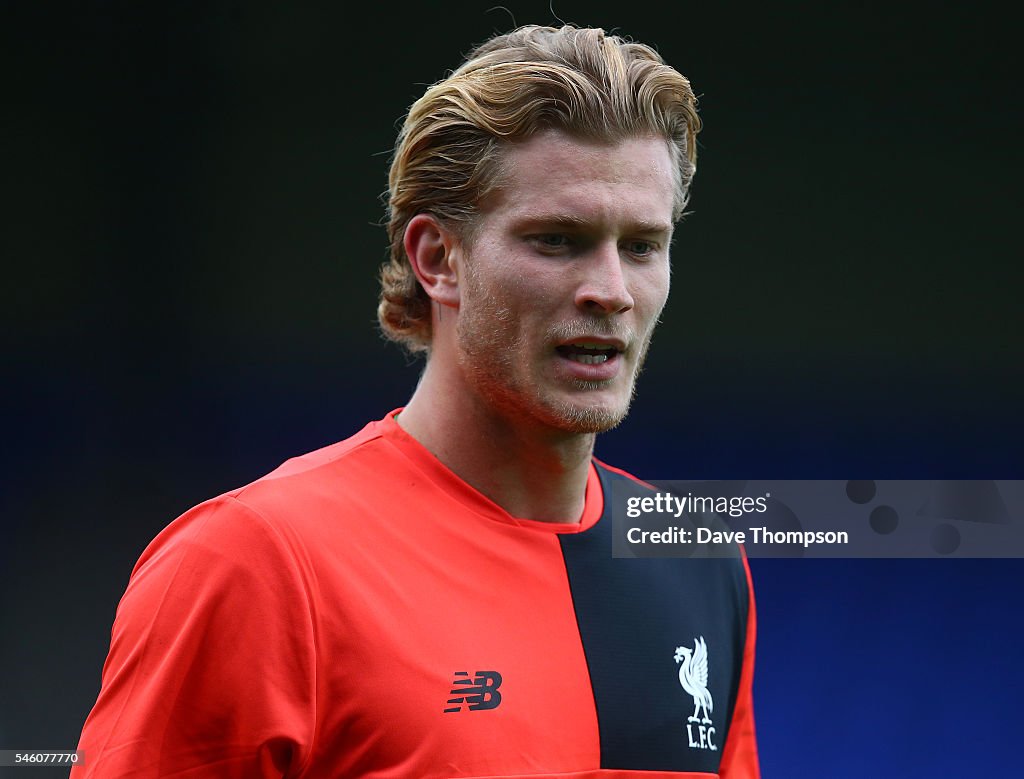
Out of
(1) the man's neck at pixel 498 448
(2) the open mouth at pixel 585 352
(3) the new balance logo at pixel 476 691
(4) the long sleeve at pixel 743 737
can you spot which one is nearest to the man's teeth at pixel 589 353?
(2) the open mouth at pixel 585 352

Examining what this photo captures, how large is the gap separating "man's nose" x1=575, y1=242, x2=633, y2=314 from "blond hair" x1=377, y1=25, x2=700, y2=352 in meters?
0.18

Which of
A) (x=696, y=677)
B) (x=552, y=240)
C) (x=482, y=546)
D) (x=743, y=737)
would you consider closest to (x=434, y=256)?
(x=552, y=240)

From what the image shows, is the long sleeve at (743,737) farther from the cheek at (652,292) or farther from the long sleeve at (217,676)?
the long sleeve at (217,676)

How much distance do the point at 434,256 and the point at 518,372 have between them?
10.6 inches

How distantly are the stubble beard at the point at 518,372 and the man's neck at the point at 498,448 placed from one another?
1.7 inches

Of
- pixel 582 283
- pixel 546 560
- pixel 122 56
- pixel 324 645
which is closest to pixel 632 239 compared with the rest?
pixel 582 283

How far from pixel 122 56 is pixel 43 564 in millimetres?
1468

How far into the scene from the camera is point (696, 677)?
6.50 ft

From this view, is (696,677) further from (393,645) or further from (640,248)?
(640,248)

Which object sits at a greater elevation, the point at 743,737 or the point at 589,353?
the point at 589,353

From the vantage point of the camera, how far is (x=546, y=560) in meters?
1.91

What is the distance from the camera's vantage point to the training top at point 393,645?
158 cm

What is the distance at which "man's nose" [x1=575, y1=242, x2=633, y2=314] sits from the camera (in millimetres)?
1769

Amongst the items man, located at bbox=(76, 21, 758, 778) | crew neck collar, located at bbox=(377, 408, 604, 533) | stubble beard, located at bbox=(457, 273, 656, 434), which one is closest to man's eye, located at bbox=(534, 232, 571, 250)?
man, located at bbox=(76, 21, 758, 778)
